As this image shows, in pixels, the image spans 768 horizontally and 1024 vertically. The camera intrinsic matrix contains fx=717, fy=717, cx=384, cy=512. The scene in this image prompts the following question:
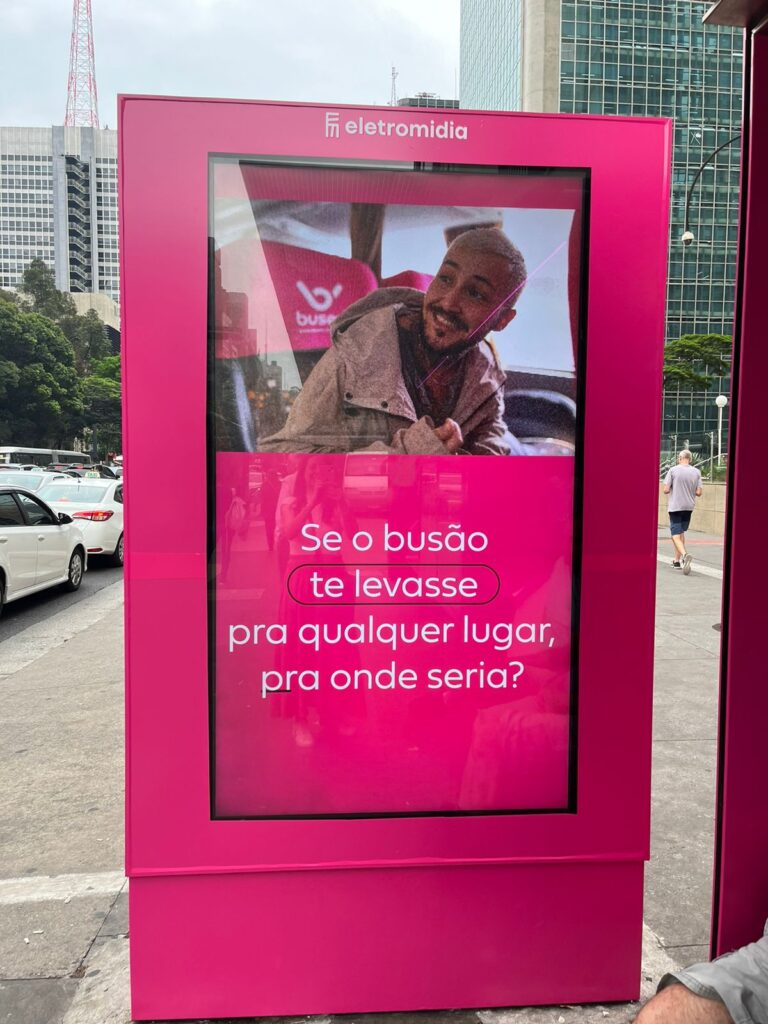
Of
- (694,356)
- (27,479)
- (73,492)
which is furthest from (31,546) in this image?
(694,356)

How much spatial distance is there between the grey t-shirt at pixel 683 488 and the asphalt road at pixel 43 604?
29.4 feet

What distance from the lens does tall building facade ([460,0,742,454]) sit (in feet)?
224

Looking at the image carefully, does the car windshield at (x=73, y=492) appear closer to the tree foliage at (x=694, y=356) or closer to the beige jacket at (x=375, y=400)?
the beige jacket at (x=375, y=400)

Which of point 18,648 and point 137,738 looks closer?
point 137,738

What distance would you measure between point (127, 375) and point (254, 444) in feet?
1.37

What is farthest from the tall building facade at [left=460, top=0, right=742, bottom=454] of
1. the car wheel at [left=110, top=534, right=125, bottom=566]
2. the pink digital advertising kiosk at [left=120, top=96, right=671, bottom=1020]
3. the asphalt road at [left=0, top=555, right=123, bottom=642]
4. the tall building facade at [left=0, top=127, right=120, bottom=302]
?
the tall building facade at [left=0, top=127, right=120, bottom=302]

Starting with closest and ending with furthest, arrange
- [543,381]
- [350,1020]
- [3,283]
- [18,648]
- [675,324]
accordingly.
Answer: [543,381] < [350,1020] < [18,648] < [675,324] < [3,283]

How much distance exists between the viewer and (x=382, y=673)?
2203 mm

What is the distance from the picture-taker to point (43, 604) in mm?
9703

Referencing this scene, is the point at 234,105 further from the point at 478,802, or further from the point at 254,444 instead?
the point at 478,802

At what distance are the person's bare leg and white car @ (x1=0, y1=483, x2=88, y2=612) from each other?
831 cm

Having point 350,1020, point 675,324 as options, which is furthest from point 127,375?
point 675,324

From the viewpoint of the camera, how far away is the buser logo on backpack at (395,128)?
2.04 meters

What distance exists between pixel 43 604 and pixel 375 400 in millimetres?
8993
